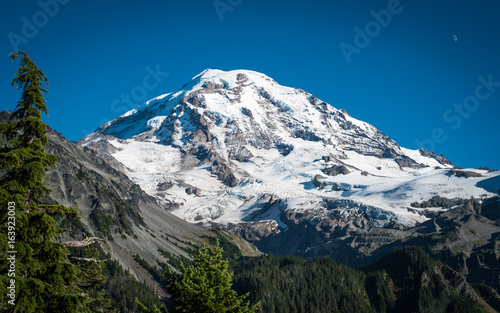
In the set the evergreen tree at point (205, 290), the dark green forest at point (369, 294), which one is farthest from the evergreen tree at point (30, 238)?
the dark green forest at point (369, 294)

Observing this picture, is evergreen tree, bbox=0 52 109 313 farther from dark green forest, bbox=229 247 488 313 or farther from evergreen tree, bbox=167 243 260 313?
dark green forest, bbox=229 247 488 313

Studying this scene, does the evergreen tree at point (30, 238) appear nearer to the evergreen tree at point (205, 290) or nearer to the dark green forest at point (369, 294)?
the evergreen tree at point (205, 290)

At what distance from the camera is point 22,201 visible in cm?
1758

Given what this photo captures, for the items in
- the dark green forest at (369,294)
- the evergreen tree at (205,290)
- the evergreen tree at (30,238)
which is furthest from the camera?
the dark green forest at (369,294)

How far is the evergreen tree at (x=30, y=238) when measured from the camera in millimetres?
16203

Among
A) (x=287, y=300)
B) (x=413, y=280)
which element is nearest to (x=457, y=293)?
(x=413, y=280)

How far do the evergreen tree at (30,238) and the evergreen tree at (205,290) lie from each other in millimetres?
4939

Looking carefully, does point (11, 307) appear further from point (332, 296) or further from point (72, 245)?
point (332, 296)

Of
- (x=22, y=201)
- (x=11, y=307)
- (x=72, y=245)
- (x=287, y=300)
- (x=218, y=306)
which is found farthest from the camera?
(x=287, y=300)

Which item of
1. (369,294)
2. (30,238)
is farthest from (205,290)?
(369,294)

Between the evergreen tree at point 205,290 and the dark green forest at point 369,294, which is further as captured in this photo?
the dark green forest at point 369,294

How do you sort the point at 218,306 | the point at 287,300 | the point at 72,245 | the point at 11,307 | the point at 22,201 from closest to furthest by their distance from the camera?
1. the point at 11,307
2. the point at 22,201
3. the point at 72,245
4. the point at 218,306
5. the point at 287,300

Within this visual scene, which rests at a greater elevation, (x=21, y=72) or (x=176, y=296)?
(x=21, y=72)

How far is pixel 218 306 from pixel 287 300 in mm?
170848
